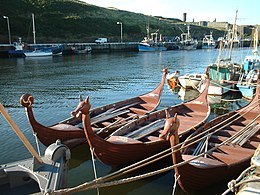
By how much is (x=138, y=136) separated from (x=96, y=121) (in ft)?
8.41

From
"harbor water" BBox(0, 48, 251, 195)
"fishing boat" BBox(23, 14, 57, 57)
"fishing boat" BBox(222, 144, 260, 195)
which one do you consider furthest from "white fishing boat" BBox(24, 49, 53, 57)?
"fishing boat" BBox(222, 144, 260, 195)

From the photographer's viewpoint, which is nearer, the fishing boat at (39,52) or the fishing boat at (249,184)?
the fishing boat at (249,184)

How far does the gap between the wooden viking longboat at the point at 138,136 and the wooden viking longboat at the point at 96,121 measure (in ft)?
2.64

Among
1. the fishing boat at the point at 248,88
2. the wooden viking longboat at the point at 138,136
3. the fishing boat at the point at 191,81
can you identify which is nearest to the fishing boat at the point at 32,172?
the wooden viking longboat at the point at 138,136

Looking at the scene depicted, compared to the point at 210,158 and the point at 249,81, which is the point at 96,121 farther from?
the point at 249,81

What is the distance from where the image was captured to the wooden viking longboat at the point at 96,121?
970 centimetres

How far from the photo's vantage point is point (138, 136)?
10062 mm

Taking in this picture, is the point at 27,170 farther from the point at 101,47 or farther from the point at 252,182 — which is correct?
the point at 101,47

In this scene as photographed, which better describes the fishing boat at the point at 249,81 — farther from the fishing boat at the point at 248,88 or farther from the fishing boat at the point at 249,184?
the fishing boat at the point at 249,184

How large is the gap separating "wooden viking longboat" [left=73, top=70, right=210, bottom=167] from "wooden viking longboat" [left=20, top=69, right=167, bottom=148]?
0.81m

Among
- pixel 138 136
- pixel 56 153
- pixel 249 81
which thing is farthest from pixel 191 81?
pixel 56 153

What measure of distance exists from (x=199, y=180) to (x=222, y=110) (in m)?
12.5

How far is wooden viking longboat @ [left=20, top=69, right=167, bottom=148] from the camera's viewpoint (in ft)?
31.8

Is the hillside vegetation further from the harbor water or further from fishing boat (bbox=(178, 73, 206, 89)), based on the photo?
fishing boat (bbox=(178, 73, 206, 89))
